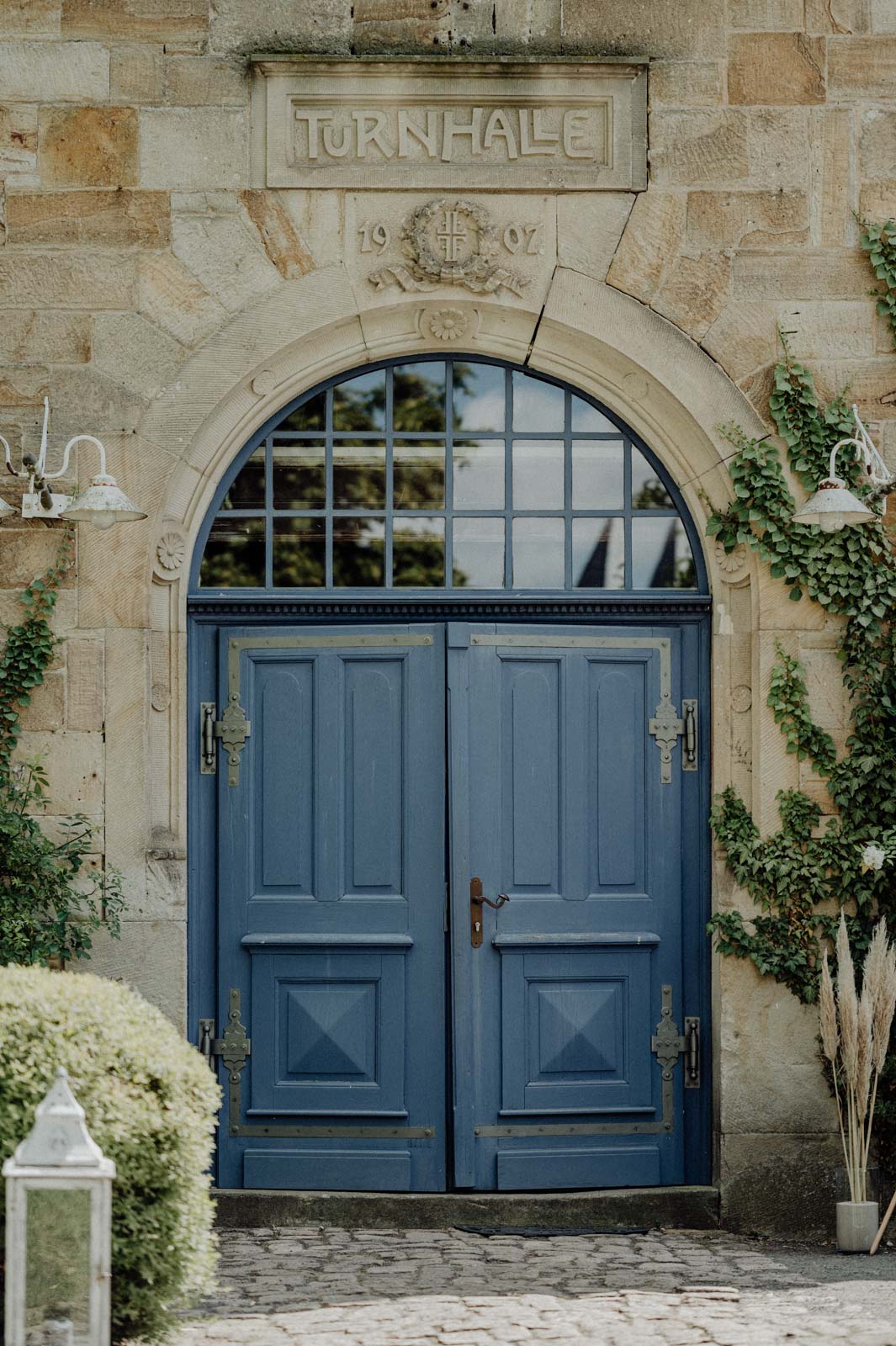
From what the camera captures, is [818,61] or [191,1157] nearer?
[191,1157]

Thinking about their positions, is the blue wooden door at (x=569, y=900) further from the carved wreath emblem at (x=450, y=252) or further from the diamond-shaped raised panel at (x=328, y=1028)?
the carved wreath emblem at (x=450, y=252)

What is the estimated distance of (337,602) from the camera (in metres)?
6.54

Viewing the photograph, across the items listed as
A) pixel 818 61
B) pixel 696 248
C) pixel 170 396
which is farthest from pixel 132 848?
pixel 818 61

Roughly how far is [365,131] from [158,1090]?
13.1 feet

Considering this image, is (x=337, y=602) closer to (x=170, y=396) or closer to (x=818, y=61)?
(x=170, y=396)

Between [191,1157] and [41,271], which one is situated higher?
[41,271]

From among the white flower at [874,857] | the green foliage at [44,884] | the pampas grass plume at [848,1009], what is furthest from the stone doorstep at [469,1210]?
the white flower at [874,857]

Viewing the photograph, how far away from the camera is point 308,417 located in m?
6.67

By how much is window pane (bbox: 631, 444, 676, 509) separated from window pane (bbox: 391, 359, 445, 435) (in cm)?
84

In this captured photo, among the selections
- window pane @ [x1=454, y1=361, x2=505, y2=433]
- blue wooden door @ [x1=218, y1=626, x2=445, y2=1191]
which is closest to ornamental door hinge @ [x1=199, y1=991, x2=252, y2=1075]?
blue wooden door @ [x1=218, y1=626, x2=445, y2=1191]

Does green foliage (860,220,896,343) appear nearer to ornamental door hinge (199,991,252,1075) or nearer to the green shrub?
ornamental door hinge (199,991,252,1075)

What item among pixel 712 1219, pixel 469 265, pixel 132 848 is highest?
pixel 469 265

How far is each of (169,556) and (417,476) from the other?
1101 millimetres

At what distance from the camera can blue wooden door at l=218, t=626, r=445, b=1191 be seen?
6465 millimetres
